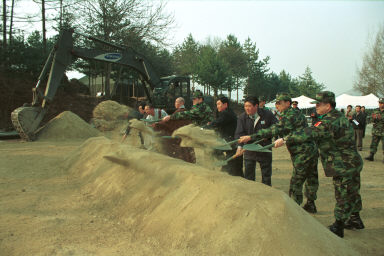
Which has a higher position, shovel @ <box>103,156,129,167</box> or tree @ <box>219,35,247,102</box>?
tree @ <box>219,35,247,102</box>

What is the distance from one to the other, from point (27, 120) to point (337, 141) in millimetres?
10090

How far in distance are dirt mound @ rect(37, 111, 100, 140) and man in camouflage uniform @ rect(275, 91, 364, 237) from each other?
9.95 m

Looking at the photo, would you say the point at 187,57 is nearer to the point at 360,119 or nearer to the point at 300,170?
the point at 360,119

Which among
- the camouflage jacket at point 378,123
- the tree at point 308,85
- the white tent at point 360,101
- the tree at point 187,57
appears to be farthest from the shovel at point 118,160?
Result: the tree at point 308,85

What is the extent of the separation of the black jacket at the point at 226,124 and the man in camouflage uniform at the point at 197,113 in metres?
0.25

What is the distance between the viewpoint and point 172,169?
3760 mm

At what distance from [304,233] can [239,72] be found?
4858cm

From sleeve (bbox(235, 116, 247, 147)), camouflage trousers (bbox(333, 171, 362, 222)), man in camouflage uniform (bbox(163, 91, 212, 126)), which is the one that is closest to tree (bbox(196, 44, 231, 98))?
man in camouflage uniform (bbox(163, 91, 212, 126))

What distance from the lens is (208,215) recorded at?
9.35 feet

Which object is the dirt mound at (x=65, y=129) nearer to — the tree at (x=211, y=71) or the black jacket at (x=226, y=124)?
the black jacket at (x=226, y=124)

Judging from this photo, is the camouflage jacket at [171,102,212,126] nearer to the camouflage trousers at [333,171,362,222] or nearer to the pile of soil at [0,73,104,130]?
the camouflage trousers at [333,171,362,222]

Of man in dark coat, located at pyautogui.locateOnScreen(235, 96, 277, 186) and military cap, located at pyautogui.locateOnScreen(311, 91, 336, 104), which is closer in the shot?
military cap, located at pyautogui.locateOnScreen(311, 91, 336, 104)

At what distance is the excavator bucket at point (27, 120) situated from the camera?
10.2 meters

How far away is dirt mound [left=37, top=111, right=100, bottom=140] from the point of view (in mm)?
11227
